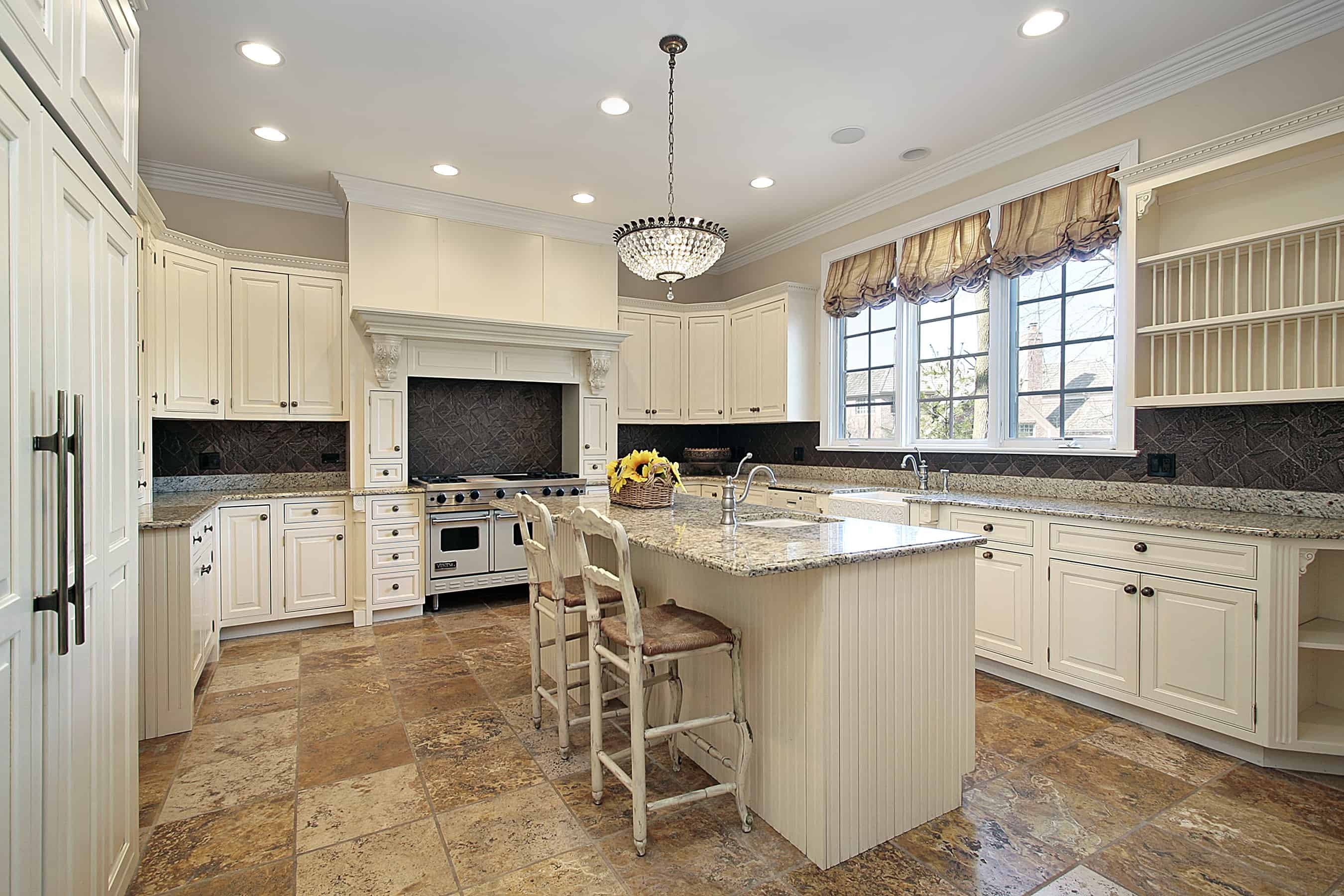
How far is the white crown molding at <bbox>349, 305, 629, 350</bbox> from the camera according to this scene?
4430 mm

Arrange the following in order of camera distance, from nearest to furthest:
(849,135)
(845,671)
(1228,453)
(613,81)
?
1. (845,671)
2. (1228,453)
3. (613,81)
4. (849,135)

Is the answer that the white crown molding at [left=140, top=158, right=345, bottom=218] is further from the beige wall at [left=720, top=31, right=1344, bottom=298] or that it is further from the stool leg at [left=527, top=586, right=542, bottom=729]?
the beige wall at [left=720, top=31, right=1344, bottom=298]

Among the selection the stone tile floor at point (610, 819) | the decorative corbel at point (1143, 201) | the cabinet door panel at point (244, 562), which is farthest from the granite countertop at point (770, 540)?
the cabinet door panel at point (244, 562)

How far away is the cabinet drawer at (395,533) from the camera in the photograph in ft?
14.5

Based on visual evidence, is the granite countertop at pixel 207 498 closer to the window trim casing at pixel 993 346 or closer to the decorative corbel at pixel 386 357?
the decorative corbel at pixel 386 357

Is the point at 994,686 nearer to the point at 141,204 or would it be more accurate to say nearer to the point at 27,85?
the point at 27,85

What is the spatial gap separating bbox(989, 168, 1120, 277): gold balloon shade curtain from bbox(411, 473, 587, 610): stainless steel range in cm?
328

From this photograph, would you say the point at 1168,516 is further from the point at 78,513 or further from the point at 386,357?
the point at 386,357

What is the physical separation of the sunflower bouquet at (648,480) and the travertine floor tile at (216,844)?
171cm

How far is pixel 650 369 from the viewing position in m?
5.80

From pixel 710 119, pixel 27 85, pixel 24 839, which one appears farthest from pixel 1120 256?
pixel 24 839

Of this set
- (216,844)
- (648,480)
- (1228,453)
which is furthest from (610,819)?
(1228,453)

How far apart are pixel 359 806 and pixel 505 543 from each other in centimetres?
273

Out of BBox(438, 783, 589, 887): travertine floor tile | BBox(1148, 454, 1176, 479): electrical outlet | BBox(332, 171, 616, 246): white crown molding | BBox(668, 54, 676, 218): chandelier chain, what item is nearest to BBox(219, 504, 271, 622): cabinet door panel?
BBox(332, 171, 616, 246): white crown molding
